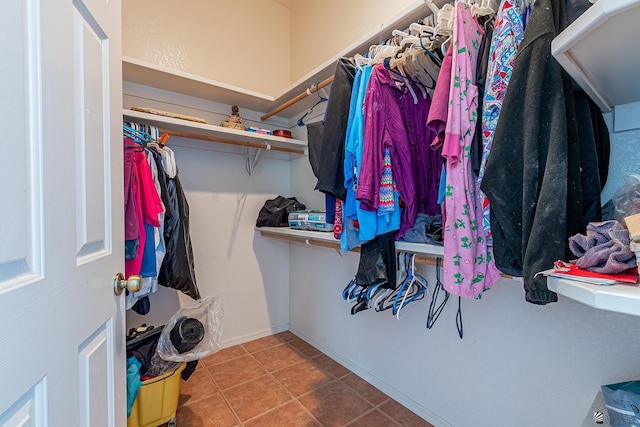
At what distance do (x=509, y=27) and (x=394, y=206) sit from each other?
25.3 inches

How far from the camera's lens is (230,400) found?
158cm

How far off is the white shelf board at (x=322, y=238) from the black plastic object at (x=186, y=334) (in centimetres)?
76

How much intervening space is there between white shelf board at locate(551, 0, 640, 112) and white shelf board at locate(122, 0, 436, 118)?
685mm

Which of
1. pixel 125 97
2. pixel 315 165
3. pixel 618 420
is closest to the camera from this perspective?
pixel 618 420

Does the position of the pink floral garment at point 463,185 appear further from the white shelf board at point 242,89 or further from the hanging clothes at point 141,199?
the hanging clothes at point 141,199

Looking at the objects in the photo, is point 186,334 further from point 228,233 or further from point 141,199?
point 228,233

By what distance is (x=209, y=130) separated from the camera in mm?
1835

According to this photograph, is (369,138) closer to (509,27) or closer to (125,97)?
(509,27)

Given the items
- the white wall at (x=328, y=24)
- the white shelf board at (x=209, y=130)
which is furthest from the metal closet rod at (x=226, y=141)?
the white wall at (x=328, y=24)

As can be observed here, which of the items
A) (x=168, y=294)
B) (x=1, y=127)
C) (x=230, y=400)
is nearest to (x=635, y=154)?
(x=1, y=127)

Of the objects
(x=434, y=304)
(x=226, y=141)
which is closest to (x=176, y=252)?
(x=226, y=141)

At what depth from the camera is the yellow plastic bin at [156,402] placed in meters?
1.28

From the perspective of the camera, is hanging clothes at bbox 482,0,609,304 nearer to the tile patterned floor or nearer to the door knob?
the door knob

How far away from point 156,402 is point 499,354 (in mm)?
1590
